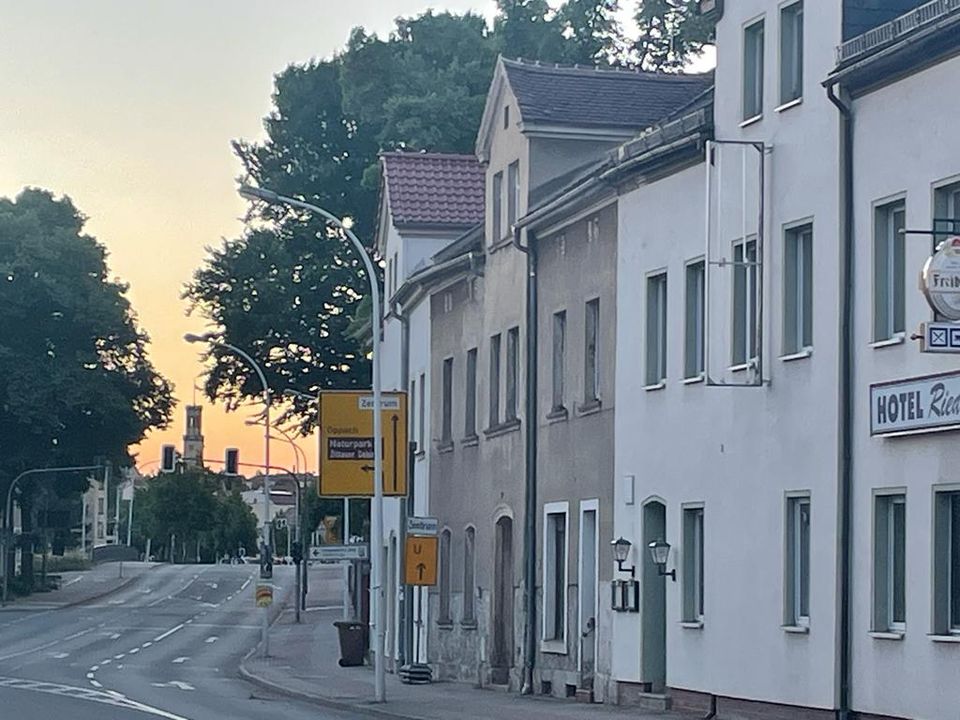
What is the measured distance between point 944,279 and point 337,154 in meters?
46.0

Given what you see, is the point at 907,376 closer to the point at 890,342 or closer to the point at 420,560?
the point at 890,342

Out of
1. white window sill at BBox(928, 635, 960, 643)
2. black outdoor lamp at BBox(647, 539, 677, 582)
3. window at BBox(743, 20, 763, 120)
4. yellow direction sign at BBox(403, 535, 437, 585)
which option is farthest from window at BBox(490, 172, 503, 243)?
white window sill at BBox(928, 635, 960, 643)

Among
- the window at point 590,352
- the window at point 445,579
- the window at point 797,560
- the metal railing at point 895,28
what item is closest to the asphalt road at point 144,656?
the window at point 445,579

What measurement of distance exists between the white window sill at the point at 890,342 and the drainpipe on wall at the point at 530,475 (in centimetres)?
1218

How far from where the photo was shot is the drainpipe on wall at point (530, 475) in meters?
33.1

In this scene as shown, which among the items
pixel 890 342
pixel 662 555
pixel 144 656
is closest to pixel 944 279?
pixel 890 342

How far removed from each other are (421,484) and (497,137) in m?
9.88

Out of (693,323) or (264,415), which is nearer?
(693,323)

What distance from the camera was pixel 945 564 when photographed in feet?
66.9

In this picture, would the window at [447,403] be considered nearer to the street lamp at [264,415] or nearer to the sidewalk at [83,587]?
the street lamp at [264,415]

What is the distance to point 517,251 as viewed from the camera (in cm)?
3444

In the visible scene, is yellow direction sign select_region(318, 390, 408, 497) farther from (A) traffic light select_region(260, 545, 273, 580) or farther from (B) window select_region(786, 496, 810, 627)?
(A) traffic light select_region(260, 545, 273, 580)

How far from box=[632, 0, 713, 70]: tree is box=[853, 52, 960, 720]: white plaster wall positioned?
24.9 metres

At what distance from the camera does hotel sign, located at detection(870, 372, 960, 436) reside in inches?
781
